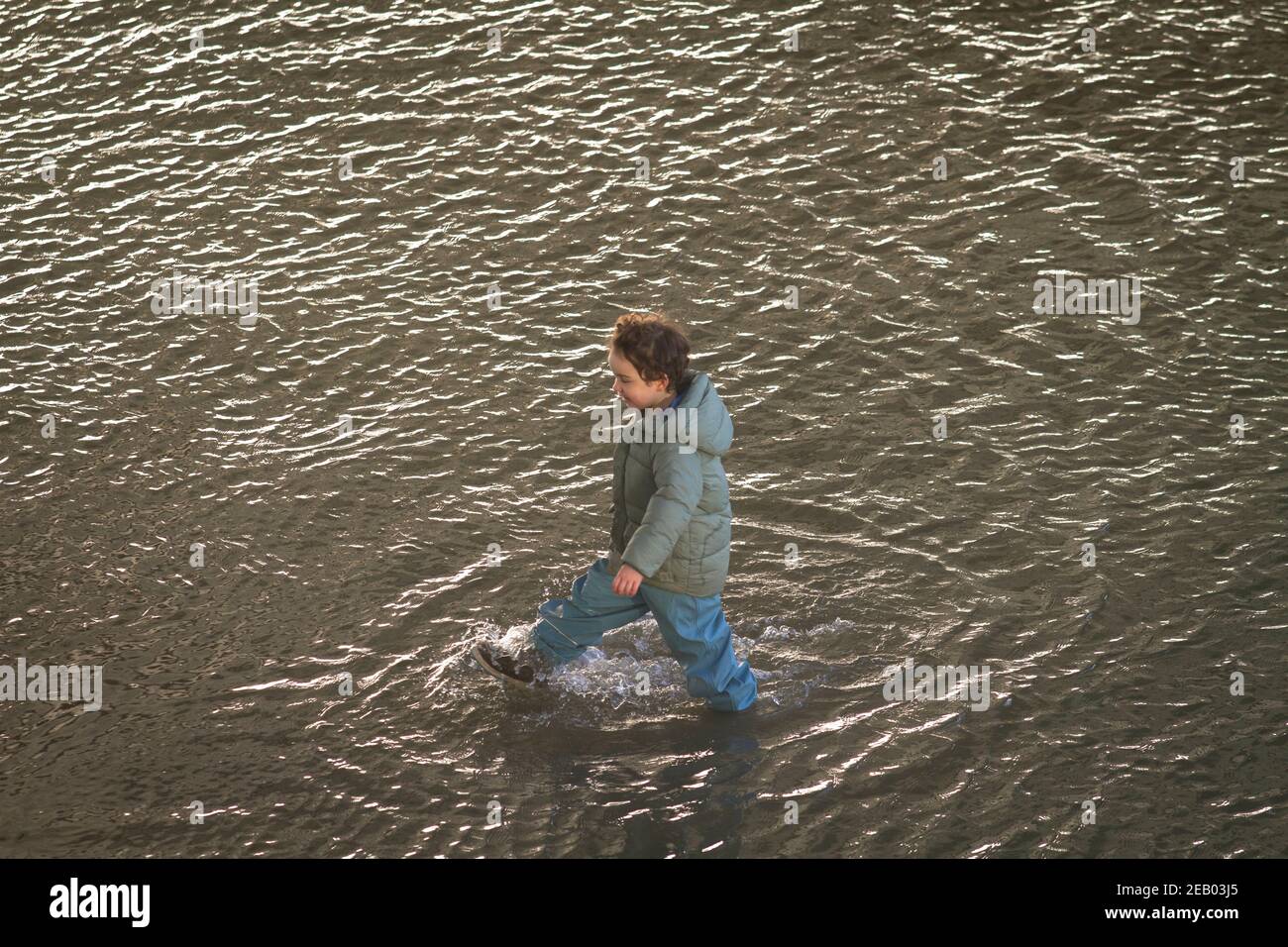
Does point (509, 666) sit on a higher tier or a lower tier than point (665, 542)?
lower

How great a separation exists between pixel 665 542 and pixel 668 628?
404mm

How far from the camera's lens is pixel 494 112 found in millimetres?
9703

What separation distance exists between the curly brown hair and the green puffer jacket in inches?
5.4

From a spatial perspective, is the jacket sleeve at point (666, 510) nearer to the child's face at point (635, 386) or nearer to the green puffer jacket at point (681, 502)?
the green puffer jacket at point (681, 502)

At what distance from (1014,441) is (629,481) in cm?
236

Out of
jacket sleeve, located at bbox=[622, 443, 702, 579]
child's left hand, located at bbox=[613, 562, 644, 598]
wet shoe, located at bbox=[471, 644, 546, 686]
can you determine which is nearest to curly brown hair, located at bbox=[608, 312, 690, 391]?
jacket sleeve, located at bbox=[622, 443, 702, 579]

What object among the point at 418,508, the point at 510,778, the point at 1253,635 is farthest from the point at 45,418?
the point at 1253,635

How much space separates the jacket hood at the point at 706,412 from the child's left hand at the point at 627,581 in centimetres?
48

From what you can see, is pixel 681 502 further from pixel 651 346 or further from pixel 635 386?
pixel 651 346

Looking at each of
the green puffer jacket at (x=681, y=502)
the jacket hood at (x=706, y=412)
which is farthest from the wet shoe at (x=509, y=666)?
the jacket hood at (x=706, y=412)

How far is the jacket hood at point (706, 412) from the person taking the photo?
4.90 meters

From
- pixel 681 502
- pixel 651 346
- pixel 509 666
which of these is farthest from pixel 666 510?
pixel 509 666

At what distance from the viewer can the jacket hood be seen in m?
4.90

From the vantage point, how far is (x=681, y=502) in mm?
4867
